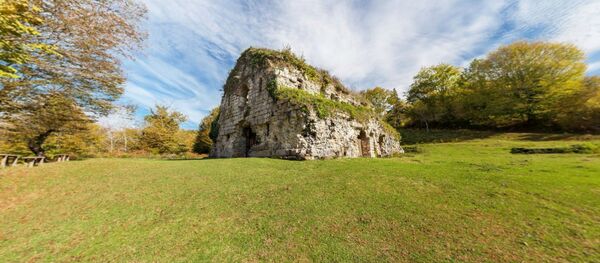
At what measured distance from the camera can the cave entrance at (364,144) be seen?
16281mm

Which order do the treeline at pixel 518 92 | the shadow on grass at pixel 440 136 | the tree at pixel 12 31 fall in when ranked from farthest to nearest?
the shadow on grass at pixel 440 136 < the treeline at pixel 518 92 < the tree at pixel 12 31

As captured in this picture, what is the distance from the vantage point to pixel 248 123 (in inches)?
657

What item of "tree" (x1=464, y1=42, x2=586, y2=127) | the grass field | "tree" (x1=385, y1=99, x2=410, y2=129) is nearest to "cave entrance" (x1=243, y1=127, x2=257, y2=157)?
the grass field

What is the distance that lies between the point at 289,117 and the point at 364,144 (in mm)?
6631

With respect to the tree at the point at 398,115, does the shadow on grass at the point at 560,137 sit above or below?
below

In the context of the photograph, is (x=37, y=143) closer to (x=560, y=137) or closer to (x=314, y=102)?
(x=314, y=102)

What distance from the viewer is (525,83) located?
25.7 m

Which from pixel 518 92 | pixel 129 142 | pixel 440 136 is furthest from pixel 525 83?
pixel 129 142

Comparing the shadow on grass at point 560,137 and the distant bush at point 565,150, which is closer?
the distant bush at point 565,150

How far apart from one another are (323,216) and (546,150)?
720 inches

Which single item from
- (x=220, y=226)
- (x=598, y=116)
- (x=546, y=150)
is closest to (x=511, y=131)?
(x=598, y=116)

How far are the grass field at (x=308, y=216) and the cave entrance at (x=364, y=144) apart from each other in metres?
7.59

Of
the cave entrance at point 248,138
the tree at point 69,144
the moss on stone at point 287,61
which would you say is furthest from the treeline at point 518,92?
the tree at point 69,144

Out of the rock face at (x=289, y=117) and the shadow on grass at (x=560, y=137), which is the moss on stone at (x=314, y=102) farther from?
the shadow on grass at (x=560, y=137)
